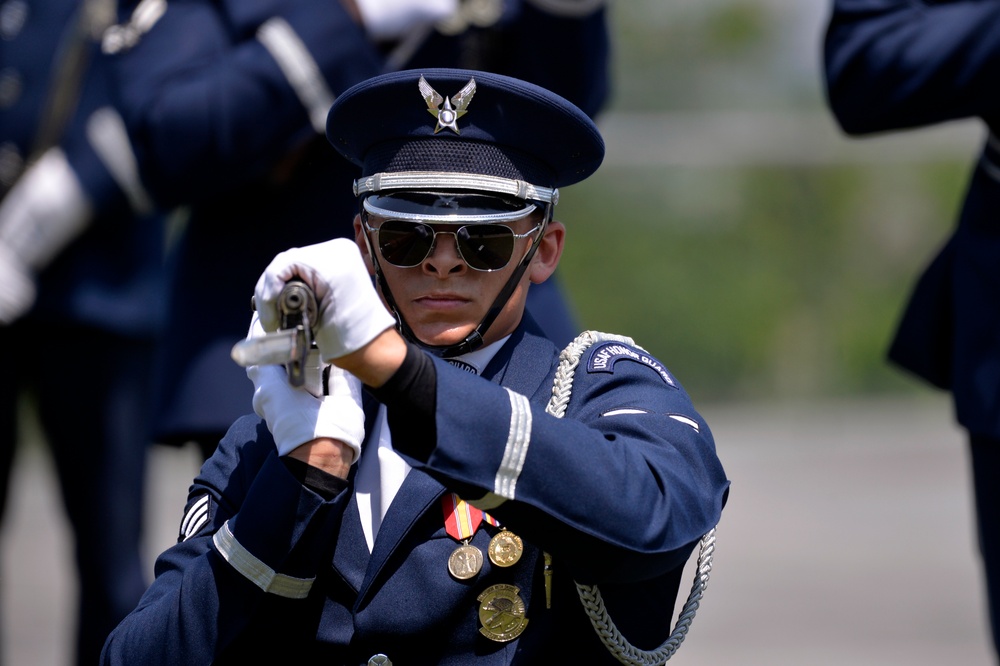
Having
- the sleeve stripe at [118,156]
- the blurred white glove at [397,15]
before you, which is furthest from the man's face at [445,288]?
the sleeve stripe at [118,156]

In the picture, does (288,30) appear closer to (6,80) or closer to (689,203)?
(6,80)

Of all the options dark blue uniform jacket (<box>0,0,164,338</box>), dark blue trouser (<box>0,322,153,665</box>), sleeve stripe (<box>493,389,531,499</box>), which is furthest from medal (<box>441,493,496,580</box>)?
dark blue uniform jacket (<box>0,0,164,338</box>)

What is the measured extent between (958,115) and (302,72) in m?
1.37

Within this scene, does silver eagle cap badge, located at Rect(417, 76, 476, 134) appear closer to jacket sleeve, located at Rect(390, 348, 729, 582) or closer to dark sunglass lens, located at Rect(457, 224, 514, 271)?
dark sunglass lens, located at Rect(457, 224, 514, 271)

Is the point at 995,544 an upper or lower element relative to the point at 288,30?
lower

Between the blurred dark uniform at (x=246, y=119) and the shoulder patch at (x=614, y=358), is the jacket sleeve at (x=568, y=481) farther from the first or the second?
the blurred dark uniform at (x=246, y=119)

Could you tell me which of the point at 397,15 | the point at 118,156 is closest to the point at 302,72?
the point at 397,15

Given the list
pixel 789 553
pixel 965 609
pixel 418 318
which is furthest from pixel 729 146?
pixel 418 318

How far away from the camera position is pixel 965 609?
6215mm

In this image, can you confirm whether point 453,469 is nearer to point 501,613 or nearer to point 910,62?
point 501,613

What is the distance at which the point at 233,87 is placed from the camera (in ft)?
11.3

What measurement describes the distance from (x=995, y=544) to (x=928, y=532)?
4283 mm

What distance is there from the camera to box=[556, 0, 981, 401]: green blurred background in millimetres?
10492

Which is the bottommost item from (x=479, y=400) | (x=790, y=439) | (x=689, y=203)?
(x=790, y=439)
